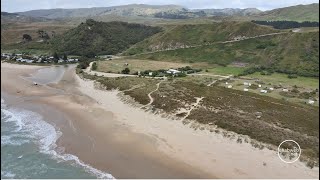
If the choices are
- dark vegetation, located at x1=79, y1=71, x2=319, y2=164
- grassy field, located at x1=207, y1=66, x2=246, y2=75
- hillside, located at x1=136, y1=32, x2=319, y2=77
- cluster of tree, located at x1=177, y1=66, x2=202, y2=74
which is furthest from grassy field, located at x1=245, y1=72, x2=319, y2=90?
dark vegetation, located at x1=79, y1=71, x2=319, y2=164

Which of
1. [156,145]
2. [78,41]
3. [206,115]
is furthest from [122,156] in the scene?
[78,41]

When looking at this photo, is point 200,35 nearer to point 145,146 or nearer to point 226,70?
point 226,70

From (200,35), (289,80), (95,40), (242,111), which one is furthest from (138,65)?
(242,111)

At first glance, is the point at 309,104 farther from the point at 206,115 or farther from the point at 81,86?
the point at 81,86

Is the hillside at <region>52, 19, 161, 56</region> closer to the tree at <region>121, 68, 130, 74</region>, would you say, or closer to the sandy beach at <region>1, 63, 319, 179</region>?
the tree at <region>121, 68, 130, 74</region>

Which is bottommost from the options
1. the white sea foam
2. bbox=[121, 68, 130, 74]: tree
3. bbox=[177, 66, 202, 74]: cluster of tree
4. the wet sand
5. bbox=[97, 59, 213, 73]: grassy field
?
bbox=[97, 59, 213, 73]: grassy field

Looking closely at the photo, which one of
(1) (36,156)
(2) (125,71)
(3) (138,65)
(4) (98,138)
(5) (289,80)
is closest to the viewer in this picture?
(1) (36,156)

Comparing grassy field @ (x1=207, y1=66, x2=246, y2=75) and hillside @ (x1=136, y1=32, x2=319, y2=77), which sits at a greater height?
hillside @ (x1=136, y1=32, x2=319, y2=77)
